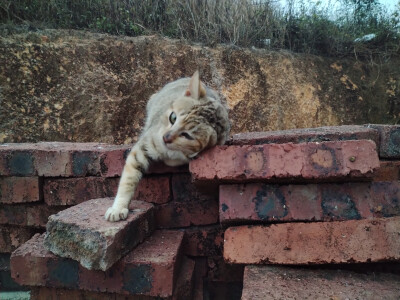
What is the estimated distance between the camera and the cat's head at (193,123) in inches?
81.0

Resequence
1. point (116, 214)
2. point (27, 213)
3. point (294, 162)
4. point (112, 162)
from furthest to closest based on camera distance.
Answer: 1. point (27, 213)
2. point (112, 162)
3. point (116, 214)
4. point (294, 162)

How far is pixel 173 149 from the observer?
217cm

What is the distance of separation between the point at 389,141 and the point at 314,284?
3.41ft

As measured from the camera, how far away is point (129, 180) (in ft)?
7.30

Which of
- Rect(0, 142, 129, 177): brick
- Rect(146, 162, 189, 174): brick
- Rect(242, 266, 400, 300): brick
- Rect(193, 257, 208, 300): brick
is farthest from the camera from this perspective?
Rect(0, 142, 129, 177): brick

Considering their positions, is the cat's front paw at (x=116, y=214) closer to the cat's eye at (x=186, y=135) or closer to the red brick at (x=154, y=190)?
the red brick at (x=154, y=190)

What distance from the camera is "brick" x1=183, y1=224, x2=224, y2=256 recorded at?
7.61ft

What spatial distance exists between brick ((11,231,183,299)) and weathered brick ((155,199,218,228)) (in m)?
0.47

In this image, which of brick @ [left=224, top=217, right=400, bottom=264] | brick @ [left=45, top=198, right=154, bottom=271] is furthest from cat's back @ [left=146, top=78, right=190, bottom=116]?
brick @ [left=224, top=217, right=400, bottom=264]

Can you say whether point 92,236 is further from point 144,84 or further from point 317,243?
point 144,84

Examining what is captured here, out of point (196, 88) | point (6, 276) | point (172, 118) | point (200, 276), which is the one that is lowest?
point (6, 276)

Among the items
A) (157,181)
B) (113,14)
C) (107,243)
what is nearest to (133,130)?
(113,14)

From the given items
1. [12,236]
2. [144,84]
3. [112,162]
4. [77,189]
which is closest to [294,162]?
[112,162]

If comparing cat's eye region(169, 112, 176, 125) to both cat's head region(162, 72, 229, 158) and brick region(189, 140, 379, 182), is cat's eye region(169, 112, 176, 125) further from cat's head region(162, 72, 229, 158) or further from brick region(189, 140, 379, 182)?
brick region(189, 140, 379, 182)
